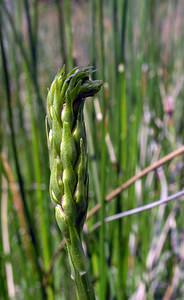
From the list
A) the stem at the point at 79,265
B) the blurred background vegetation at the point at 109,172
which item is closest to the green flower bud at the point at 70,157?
the stem at the point at 79,265

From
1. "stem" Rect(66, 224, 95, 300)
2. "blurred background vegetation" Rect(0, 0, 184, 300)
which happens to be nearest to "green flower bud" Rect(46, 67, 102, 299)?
"stem" Rect(66, 224, 95, 300)

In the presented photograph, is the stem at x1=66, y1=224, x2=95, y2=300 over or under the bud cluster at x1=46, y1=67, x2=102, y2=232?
under

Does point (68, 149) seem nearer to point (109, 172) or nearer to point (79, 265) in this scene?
point (79, 265)

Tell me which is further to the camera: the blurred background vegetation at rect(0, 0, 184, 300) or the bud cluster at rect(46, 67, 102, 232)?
the blurred background vegetation at rect(0, 0, 184, 300)

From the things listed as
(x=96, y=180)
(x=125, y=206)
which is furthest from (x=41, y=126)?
(x=125, y=206)

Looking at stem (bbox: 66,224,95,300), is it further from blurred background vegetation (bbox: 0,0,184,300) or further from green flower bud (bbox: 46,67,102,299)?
blurred background vegetation (bbox: 0,0,184,300)

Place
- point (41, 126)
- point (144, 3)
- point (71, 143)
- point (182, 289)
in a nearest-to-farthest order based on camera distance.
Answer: point (71, 143) → point (41, 126) → point (144, 3) → point (182, 289)

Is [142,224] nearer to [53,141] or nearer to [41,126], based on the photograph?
[41,126]

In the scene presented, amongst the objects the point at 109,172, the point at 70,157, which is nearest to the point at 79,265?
the point at 70,157
